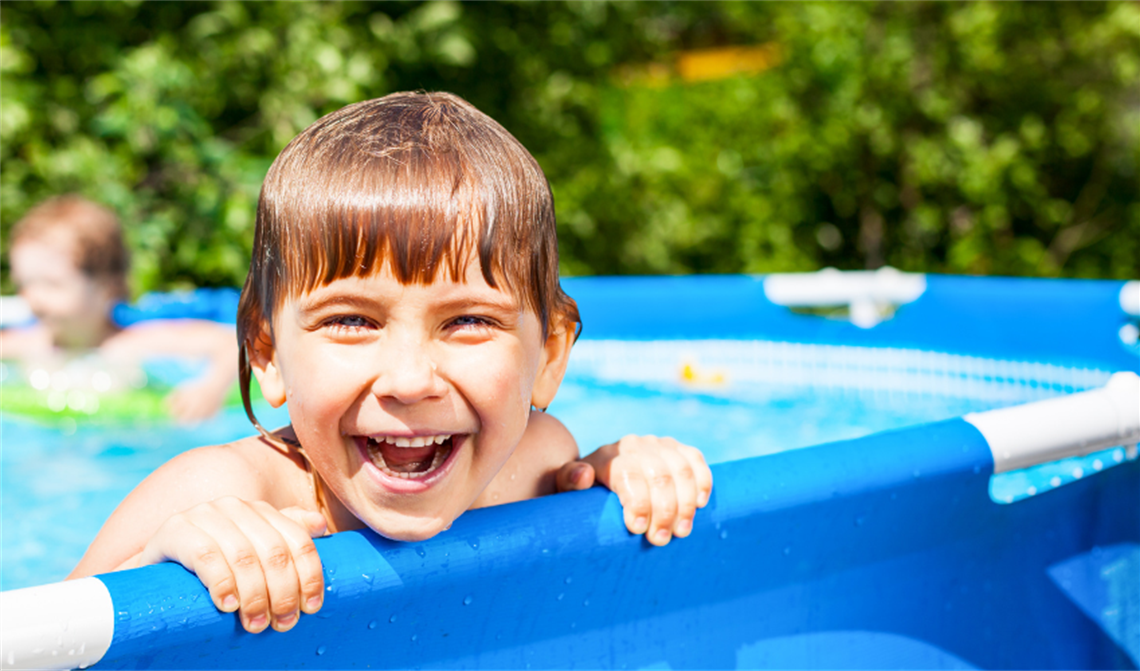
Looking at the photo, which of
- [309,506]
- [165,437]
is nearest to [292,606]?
[309,506]

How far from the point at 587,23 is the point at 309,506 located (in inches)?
171

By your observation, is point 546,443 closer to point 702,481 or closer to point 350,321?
point 702,481

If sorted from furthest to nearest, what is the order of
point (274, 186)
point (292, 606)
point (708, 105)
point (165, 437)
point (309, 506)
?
point (708, 105), point (165, 437), point (309, 506), point (274, 186), point (292, 606)

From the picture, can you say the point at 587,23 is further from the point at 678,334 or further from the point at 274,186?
the point at 274,186

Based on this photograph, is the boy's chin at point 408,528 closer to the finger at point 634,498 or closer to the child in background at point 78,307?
the finger at point 634,498

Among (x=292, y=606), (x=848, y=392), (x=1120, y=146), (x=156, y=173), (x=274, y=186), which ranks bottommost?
(x=292, y=606)

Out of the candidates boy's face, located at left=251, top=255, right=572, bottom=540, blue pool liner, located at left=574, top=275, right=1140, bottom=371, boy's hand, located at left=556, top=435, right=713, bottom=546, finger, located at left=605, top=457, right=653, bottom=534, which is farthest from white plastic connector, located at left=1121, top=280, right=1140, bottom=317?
boy's face, located at left=251, top=255, right=572, bottom=540

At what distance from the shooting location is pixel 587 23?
17.9 ft

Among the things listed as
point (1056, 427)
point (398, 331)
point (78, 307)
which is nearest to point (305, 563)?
point (398, 331)

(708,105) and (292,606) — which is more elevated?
(708,105)

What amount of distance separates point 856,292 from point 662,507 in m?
2.92

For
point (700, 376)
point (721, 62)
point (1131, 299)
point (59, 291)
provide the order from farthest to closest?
point (721, 62) < point (700, 376) < point (59, 291) < point (1131, 299)

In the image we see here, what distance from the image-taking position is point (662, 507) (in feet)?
4.37

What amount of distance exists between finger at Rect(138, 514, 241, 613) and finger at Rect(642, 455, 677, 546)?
21.4 inches
